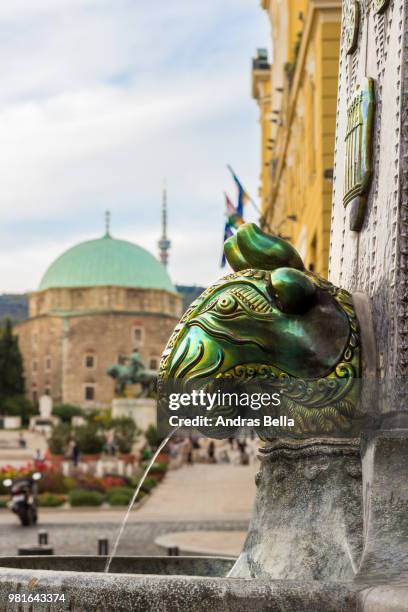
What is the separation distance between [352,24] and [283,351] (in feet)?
4.10

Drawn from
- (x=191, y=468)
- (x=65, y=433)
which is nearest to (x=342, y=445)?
(x=191, y=468)

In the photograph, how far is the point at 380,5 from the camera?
10.9 feet

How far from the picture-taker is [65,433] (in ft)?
168

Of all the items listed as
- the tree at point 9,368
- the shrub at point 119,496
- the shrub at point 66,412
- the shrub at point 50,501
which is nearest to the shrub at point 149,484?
the shrub at point 119,496

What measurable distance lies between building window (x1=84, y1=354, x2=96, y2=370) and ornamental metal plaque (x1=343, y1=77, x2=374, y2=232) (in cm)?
11091

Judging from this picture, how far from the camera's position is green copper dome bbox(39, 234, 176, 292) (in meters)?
118

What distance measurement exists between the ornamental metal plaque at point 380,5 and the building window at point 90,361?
364 ft

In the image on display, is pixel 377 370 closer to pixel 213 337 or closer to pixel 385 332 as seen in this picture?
pixel 385 332

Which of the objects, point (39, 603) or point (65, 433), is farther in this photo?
point (65, 433)

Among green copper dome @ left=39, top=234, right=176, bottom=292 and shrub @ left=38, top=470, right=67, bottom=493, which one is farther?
green copper dome @ left=39, top=234, right=176, bottom=292

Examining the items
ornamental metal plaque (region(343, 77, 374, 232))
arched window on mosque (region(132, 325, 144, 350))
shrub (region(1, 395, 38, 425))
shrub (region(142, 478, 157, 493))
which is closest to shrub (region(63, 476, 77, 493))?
shrub (region(142, 478, 157, 493))

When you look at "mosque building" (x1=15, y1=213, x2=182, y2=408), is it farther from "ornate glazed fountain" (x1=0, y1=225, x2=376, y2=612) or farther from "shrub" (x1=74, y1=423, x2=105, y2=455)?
"ornate glazed fountain" (x1=0, y1=225, x2=376, y2=612)

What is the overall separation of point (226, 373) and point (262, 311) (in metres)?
Answer: 0.17

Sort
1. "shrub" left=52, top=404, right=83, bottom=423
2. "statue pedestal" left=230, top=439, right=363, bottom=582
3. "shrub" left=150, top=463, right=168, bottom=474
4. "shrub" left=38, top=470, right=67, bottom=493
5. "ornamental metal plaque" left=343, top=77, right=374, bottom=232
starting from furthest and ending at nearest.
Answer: "shrub" left=52, top=404, right=83, bottom=423 < "shrub" left=150, top=463, right=168, bottom=474 < "shrub" left=38, top=470, right=67, bottom=493 < "ornamental metal plaque" left=343, top=77, right=374, bottom=232 < "statue pedestal" left=230, top=439, right=363, bottom=582
